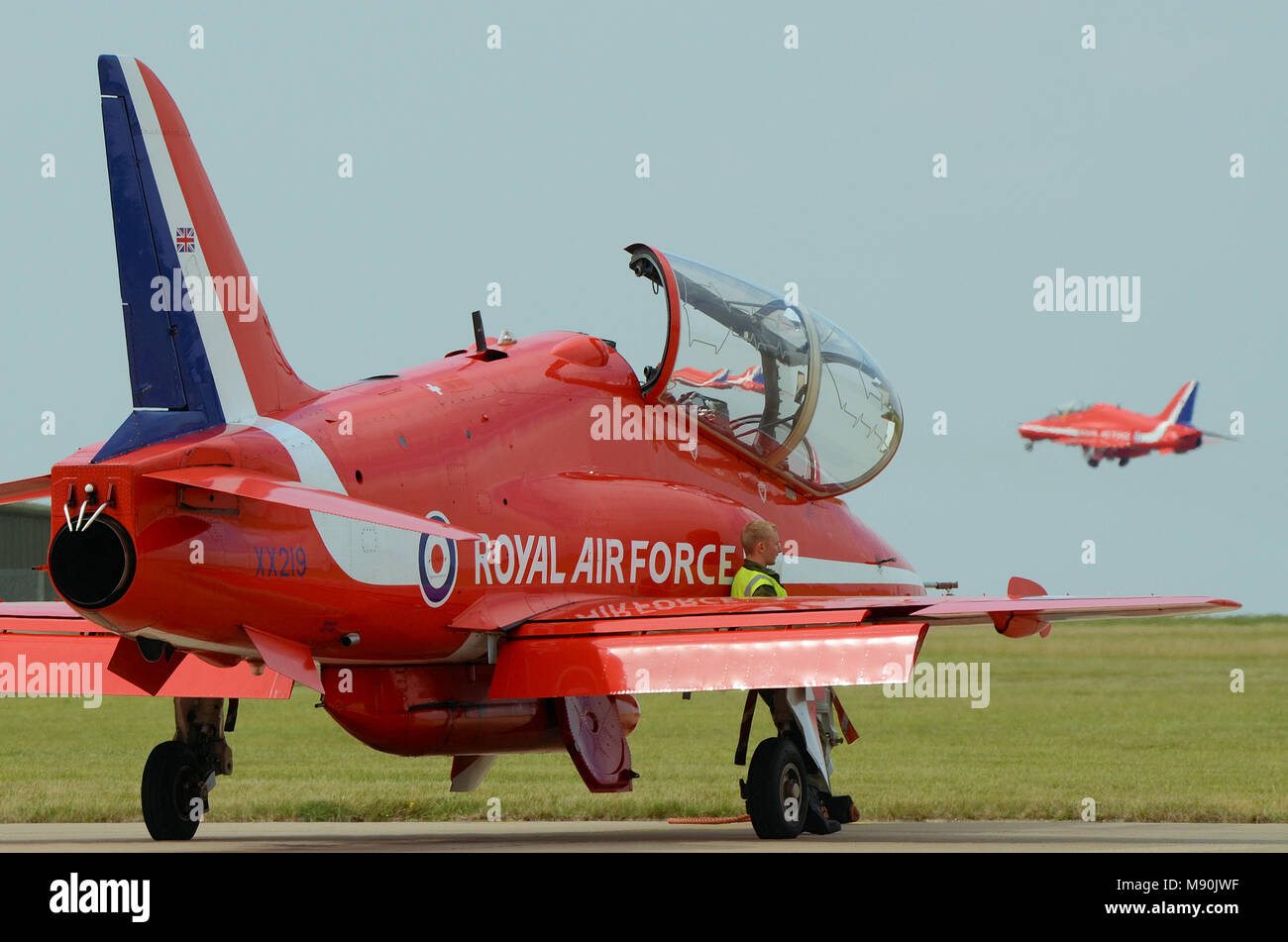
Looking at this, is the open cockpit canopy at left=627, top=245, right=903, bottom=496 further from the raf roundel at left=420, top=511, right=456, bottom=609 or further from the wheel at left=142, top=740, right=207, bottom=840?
the wheel at left=142, top=740, right=207, bottom=840

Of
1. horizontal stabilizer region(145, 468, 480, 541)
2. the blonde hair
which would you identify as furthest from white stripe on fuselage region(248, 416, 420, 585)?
the blonde hair

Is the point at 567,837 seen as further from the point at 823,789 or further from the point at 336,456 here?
the point at 336,456

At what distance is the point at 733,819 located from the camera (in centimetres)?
1656

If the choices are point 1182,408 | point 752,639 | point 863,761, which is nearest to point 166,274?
point 752,639

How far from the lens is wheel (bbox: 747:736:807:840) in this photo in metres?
14.4

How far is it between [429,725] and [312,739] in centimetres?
1809

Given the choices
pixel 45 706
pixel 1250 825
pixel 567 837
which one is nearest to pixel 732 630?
pixel 567 837

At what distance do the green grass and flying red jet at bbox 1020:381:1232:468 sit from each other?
135 feet

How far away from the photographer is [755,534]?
15.7 meters

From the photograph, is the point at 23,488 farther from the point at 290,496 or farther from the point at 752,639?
the point at 752,639

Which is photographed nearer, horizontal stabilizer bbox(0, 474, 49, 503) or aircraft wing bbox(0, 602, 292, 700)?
horizontal stabilizer bbox(0, 474, 49, 503)

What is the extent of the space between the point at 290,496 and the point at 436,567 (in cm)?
212

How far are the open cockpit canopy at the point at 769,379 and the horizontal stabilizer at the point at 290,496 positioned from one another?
4.86 metres

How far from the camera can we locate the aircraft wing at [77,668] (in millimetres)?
14781
